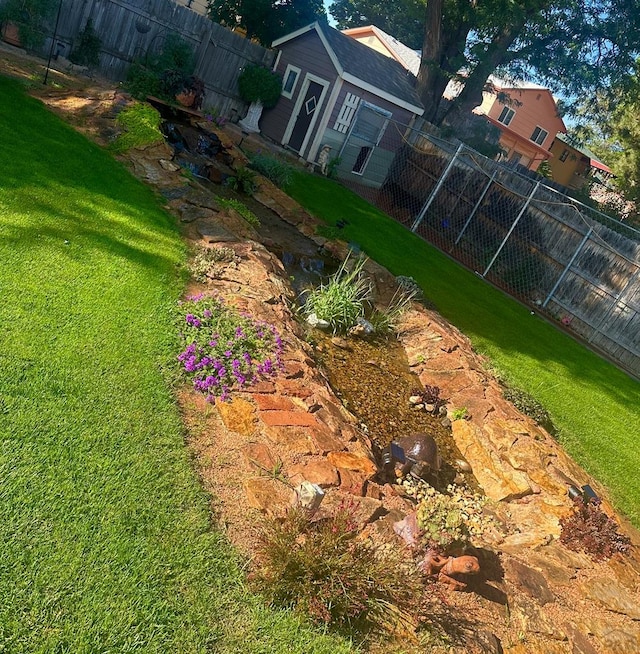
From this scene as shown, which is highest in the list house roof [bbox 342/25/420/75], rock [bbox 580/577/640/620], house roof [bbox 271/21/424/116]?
house roof [bbox 342/25/420/75]

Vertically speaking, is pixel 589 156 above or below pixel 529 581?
above

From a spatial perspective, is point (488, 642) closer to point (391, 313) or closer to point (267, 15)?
point (391, 313)

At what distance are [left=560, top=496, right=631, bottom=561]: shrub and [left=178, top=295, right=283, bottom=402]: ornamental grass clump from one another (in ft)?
10.0

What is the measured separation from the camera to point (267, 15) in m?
18.5

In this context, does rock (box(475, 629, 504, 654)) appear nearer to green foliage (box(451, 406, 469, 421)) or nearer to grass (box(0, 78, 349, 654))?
grass (box(0, 78, 349, 654))

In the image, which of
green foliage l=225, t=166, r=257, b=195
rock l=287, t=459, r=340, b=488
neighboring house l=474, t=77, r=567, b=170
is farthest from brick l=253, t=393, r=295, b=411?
neighboring house l=474, t=77, r=567, b=170

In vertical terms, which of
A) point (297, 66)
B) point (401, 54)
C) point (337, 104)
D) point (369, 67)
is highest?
point (401, 54)

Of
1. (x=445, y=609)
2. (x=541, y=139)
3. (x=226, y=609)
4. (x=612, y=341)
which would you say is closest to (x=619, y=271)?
(x=612, y=341)

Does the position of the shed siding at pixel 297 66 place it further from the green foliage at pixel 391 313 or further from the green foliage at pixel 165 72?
the green foliage at pixel 391 313

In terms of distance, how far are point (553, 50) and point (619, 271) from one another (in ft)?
37.6

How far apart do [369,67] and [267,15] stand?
5039 mm

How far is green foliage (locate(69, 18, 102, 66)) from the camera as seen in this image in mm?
12684

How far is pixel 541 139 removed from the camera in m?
38.1

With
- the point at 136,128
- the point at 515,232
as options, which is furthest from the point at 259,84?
the point at 515,232
